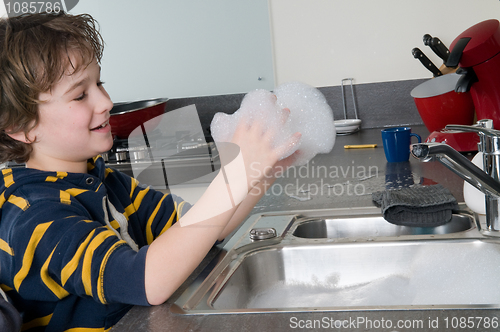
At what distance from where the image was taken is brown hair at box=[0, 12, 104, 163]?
30.6 inches

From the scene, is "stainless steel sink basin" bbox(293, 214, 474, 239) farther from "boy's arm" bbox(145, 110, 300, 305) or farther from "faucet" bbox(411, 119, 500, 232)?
"boy's arm" bbox(145, 110, 300, 305)

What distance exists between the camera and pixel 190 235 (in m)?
0.72

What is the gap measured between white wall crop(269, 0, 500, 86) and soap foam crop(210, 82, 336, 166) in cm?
145

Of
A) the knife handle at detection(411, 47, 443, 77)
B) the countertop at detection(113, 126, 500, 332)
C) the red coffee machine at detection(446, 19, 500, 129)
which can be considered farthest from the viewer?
the knife handle at detection(411, 47, 443, 77)

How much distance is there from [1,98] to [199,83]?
1.66m

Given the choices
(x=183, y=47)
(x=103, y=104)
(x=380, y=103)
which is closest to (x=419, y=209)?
(x=103, y=104)

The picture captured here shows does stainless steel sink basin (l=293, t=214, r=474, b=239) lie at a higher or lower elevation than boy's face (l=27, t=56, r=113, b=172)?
lower

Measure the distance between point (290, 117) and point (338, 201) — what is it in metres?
0.44

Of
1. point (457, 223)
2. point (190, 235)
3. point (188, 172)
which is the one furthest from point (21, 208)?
point (457, 223)

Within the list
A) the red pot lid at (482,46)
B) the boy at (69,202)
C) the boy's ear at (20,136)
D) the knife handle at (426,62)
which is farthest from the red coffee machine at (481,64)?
the boy's ear at (20,136)

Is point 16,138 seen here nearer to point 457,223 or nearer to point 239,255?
point 239,255

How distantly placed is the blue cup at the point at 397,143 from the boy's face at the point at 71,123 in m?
0.98

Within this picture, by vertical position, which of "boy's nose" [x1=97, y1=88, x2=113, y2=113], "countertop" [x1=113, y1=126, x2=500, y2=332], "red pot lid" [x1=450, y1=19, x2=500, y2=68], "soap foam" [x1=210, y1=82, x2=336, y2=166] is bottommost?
"countertop" [x1=113, y1=126, x2=500, y2=332]

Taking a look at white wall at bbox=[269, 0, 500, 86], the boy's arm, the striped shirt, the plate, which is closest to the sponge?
the boy's arm
